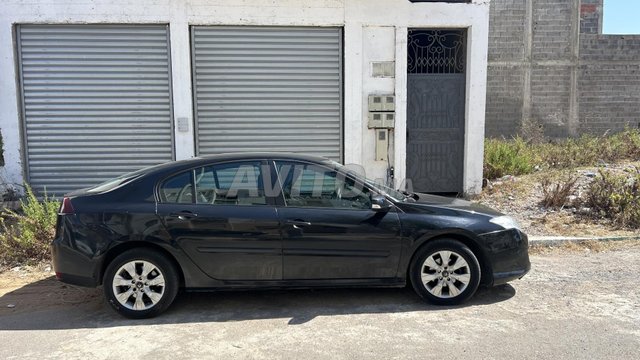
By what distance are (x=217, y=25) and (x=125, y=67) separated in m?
1.79

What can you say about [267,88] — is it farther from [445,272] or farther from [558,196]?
[445,272]

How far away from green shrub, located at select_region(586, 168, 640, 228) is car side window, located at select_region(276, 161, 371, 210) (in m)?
5.02

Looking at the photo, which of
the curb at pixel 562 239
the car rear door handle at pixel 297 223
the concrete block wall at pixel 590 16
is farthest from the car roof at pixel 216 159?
the concrete block wall at pixel 590 16

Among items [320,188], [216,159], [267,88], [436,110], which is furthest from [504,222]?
[267,88]

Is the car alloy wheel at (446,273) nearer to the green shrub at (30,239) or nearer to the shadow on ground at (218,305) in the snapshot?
the shadow on ground at (218,305)

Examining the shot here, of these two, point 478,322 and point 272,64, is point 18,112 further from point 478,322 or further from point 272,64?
point 478,322

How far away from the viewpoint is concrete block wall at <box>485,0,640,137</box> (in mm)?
15961

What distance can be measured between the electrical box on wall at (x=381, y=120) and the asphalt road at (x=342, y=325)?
4426mm

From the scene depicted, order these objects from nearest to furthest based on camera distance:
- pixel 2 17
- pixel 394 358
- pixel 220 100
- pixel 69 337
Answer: pixel 394 358
pixel 69 337
pixel 2 17
pixel 220 100

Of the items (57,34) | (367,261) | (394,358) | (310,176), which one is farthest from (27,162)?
(394,358)

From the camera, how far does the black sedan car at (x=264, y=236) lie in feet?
15.2

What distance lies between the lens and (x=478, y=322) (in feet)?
14.8

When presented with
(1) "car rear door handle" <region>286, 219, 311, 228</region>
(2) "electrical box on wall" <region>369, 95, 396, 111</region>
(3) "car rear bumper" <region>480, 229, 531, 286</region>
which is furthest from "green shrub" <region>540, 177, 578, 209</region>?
(1) "car rear door handle" <region>286, 219, 311, 228</region>

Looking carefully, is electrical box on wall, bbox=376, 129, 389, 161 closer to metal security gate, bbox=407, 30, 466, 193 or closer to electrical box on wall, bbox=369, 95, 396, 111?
electrical box on wall, bbox=369, 95, 396, 111
